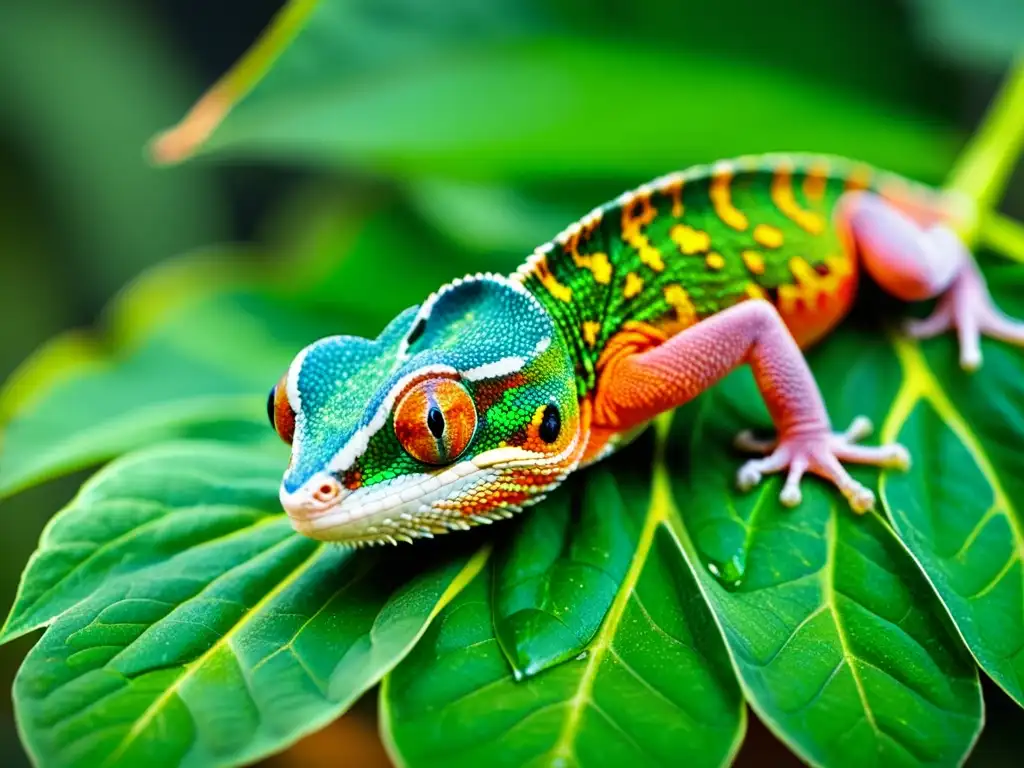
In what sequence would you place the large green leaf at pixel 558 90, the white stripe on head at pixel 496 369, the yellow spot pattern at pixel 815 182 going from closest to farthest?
the white stripe on head at pixel 496 369 → the yellow spot pattern at pixel 815 182 → the large green leaf at pixel 558 90

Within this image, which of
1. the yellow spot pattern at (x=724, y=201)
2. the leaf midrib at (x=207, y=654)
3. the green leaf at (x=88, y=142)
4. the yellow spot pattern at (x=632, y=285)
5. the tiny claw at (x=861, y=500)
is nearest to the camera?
the leaf midrib at (x=207, y=654)

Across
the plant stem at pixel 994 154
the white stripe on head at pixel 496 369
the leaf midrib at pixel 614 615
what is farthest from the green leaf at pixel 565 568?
the plant stem at pixel 994 154

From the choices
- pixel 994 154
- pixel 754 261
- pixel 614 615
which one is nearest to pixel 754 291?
A: pixel 754 261

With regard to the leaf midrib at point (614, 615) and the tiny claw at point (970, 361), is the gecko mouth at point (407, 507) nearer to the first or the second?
the leaf midrib at point (614, 615)

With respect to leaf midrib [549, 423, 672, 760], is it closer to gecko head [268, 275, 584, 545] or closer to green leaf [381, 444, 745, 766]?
green leaf [381, 444, 745, 766]

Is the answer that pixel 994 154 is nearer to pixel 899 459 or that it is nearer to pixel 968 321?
pixel 968 321

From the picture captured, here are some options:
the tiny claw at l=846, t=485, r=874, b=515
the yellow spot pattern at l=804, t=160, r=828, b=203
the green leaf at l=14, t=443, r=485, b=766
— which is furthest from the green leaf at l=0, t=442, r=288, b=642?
the yellow spot pattern at l=804, t=160, r=828, b=203
